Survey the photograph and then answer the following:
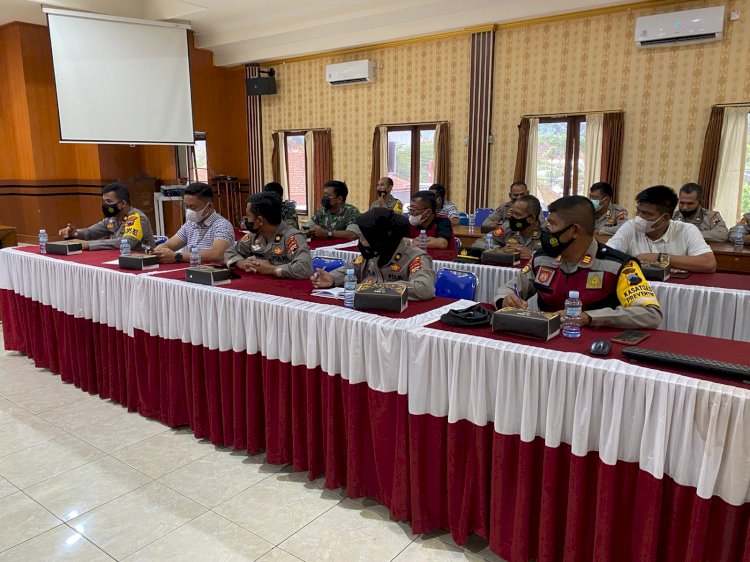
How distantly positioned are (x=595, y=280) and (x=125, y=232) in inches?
140

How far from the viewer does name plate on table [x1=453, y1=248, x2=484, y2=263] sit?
430cm

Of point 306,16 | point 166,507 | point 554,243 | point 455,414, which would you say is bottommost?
point 166,507

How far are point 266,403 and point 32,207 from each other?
9.00 m

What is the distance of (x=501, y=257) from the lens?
164 inches

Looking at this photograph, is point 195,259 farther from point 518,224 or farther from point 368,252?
point 518,224

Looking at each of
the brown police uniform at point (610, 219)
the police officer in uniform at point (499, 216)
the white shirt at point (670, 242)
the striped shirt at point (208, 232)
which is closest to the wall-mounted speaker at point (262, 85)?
the police officer in uniform at point (499, 216)

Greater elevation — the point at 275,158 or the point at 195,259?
the point at 275,158

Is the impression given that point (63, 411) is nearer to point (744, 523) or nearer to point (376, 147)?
point (744, 523)

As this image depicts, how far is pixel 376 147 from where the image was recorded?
920 centimetres

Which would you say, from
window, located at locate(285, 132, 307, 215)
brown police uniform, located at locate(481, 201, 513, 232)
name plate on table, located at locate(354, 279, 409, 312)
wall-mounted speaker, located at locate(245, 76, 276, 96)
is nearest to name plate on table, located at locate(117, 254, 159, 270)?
name plate on table, located at locate(354, 279, 409, 312)

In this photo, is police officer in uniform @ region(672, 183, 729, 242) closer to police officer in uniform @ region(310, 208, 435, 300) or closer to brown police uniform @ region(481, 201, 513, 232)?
brown police uniform @ region(481, 201, 513, 232)

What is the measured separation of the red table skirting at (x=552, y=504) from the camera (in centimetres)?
163

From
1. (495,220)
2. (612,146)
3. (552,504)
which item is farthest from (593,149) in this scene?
(552,504)

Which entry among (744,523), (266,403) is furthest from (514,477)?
(266,403)
